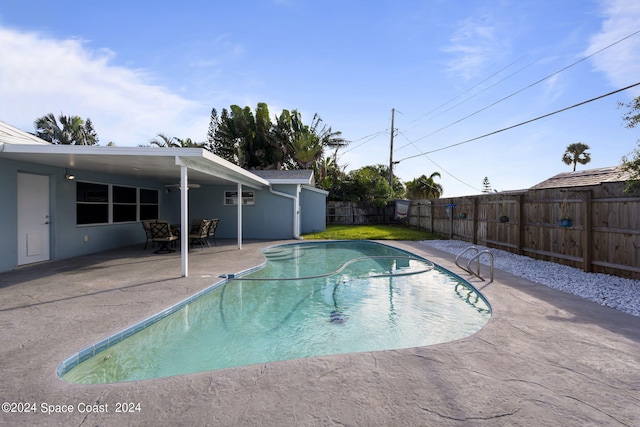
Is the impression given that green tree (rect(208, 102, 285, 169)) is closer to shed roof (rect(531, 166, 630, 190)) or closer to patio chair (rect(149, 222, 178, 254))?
patio chair (rect(149, 222, 178, 254))

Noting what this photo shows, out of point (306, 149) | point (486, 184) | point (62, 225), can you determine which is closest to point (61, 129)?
point (306, 149)

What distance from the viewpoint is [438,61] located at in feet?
47.4

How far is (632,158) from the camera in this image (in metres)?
6.00

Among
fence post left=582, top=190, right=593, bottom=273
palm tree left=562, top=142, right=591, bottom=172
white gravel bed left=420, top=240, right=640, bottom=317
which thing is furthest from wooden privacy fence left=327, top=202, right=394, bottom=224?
palm tree left=562, top=142, right=591, bottom=172

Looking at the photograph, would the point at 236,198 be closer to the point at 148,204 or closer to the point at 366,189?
the point at 148,204

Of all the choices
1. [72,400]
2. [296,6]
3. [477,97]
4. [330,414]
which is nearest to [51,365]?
[72,400]

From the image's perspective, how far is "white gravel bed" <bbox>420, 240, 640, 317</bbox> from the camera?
5.04 meters

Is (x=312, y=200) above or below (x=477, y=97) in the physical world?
below

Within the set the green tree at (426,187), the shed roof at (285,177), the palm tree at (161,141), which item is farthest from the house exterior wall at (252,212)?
the green tree at (426,187)

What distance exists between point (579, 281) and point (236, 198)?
12.5 m

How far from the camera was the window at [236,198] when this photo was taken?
48.0 feet

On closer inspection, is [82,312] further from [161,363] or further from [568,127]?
[568,127]

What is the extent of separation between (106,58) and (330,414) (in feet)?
45.6

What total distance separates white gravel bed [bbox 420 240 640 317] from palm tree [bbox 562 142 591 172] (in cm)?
2600
